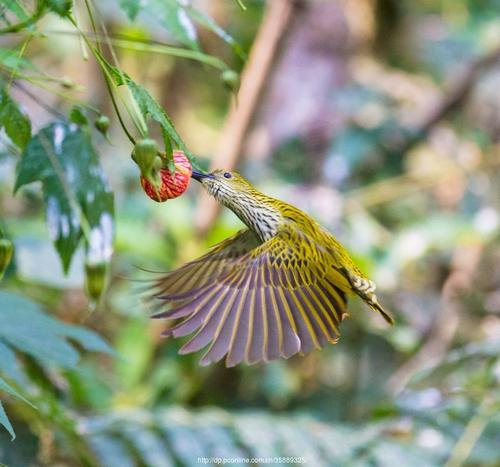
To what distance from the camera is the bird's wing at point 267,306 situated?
1632 millimetres

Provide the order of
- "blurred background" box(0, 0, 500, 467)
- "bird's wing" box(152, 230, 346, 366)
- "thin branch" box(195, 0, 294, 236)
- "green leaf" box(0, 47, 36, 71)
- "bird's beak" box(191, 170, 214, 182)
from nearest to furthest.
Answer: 1. "green leaf" box(0, 47, 36, 71)
2. "bird's wing" box(152, 230, 346, 366)
3. "bird's beak" box(191, 170, 214, 182)
4. "blurred background" box(0, 0, 500, 467)
5. "thin branch" box(195, 0, 294, 236)

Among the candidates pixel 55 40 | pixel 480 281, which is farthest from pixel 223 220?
pixel 55 40

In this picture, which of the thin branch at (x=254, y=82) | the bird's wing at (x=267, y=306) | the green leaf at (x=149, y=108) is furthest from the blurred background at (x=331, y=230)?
the green leaf at (x=149, y=108)

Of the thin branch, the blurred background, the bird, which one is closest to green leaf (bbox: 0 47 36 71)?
the bird

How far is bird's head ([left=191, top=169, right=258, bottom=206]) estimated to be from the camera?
1952 millimetres

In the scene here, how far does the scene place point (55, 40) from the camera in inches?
204

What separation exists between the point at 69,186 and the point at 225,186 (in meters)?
0.62

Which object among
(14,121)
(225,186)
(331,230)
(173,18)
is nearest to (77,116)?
(14,121)

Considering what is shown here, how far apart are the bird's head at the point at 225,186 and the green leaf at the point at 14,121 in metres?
0.58

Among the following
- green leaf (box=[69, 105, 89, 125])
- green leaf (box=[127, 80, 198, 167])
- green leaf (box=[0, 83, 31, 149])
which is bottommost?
green leaf (box=[0, 83, 31, 149])

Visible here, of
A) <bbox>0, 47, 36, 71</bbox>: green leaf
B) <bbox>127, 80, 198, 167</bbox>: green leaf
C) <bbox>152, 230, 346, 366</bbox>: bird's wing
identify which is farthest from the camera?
<bbox>152, 230, 346, 366</bbox>: bird's wing

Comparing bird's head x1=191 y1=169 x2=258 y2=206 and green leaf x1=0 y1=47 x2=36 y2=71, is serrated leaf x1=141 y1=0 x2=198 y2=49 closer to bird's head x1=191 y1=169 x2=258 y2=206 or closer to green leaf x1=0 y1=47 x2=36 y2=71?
green leaf x1=0 y1=47 x2=36 y2=71

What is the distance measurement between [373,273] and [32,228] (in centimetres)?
135

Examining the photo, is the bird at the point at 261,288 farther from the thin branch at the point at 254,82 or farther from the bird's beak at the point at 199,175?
the thin branch at the point at 254,82
